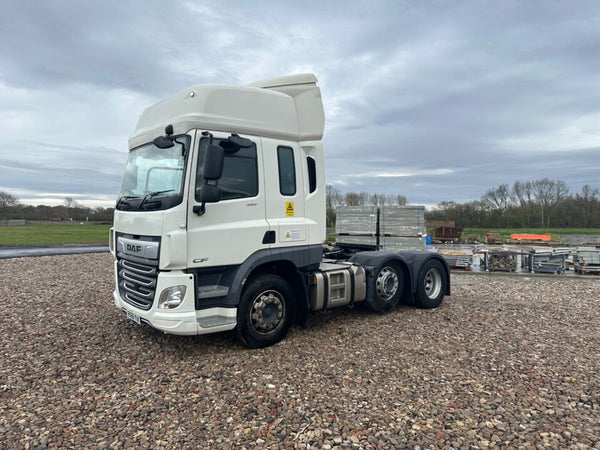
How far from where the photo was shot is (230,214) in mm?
4715

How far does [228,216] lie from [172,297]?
117cm

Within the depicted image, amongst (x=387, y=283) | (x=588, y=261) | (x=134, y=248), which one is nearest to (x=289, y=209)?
(x=134, y=248)

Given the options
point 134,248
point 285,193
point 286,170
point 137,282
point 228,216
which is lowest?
point 137,282

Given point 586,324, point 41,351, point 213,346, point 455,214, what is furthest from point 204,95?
point 455,214

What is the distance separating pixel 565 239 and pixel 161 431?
96.0 ft

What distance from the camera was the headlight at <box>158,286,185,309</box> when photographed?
14.3ft

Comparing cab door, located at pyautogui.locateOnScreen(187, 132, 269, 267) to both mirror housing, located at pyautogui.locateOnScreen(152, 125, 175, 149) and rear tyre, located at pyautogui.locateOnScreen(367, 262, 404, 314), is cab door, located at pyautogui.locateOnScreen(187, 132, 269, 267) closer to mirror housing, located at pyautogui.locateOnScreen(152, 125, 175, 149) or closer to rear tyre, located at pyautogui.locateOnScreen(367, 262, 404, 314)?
mirror housing, located at pyautogui.locateOnScreen(152, 125, 175, 149)

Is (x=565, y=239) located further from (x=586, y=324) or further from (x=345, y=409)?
(x=345, y=409)

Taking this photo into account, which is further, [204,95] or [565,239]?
[565,239]

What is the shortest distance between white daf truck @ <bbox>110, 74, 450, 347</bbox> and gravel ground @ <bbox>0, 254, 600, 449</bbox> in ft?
1.80

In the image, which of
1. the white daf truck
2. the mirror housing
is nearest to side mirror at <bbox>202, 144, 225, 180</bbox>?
the white daf truck

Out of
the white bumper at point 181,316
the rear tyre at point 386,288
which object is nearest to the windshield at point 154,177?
the white bumper at point 181,316

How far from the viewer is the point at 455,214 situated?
48.1 metres

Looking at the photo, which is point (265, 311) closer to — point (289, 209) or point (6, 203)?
point (289, 209)
